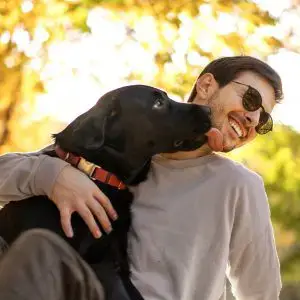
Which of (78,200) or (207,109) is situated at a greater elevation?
(207,109)

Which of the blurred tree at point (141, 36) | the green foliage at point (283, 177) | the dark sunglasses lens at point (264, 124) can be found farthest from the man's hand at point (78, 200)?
the green foliage at point (283, 177)

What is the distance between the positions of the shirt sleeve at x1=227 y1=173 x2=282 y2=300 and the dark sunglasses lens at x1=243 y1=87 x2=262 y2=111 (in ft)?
0.51

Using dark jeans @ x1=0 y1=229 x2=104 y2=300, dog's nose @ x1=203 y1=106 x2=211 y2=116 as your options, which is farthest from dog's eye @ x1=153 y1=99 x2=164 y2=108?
dark jeans @ x1=0 y1=229 x2=104 y2=300

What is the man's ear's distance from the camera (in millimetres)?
1521

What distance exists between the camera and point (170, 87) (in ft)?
9.54

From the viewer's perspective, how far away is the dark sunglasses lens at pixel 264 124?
1.48 metres

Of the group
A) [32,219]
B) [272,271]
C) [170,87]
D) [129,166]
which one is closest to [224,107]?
[129,166]

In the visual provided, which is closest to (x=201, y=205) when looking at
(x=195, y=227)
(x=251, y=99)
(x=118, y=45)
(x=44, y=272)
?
(x=195, y=227)

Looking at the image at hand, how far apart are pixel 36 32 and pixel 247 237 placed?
1690 millimetres

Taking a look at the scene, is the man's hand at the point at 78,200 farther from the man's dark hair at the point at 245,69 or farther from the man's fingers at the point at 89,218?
the man's dark hair at the point at 245,69

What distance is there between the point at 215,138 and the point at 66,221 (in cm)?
37

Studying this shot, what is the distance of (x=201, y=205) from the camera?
4.60 ft

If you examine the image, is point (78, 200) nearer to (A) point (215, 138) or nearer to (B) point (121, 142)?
(B) point (121, 142)

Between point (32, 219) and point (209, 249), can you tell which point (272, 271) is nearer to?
point (209, 249)
